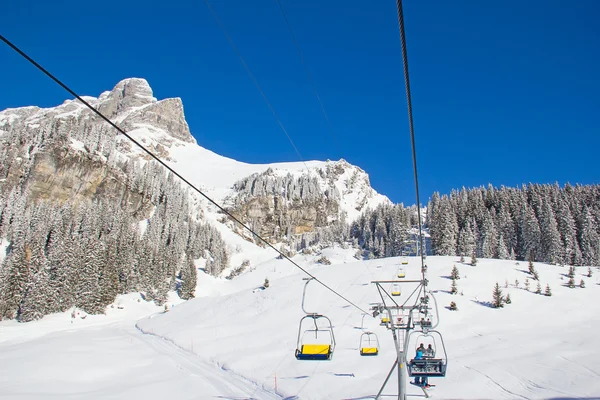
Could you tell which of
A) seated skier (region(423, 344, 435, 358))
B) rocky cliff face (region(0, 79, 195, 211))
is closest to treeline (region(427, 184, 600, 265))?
seated skier (region(423, 344, 435, 358))

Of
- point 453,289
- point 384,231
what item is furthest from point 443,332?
point 384,231

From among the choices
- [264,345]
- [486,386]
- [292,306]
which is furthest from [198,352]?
[486,386]

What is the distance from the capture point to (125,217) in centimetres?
9875

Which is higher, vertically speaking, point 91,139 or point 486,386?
point 91,139

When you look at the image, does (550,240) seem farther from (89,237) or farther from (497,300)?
(89,237)

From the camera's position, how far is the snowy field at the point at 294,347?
23.0 metres

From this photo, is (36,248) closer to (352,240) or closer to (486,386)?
(486,386)

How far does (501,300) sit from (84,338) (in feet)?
155

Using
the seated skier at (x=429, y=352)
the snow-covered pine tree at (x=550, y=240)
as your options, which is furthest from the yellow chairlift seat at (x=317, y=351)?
the snow-covered pine tree at (x=550, y=240)

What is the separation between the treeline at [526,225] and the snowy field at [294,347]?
1675cm

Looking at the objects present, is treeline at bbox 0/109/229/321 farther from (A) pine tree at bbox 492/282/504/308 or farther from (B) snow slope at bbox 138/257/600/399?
(A) pine tree at bbox 492/282/504/308

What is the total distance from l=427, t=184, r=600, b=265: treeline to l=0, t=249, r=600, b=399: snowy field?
16.8 m

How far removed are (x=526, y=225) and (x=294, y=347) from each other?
69.2 meters

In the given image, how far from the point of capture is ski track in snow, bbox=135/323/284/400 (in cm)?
2466
